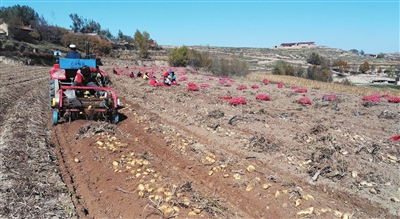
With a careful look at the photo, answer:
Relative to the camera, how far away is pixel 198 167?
603 cm

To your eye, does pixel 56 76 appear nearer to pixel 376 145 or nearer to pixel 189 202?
pixel 189 202

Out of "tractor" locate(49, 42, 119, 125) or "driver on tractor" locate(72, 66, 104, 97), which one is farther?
"driver on tractor" locate(72, 66, 104, 97)

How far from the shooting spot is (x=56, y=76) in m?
9.21

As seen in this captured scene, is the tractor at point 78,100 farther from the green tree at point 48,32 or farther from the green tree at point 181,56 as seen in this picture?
the green tree at point 48,32

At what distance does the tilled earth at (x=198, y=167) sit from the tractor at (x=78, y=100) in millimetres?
414

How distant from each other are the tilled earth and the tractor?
1.36ft

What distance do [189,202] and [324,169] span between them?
116 inches

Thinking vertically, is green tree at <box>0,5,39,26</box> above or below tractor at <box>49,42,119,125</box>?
above

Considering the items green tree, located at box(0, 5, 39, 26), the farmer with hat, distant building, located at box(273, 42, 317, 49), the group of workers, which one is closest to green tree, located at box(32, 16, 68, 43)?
green tree, located at box(0, 5, 39, 26)

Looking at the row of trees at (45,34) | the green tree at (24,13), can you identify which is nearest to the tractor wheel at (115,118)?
the row of trees at (45,34)

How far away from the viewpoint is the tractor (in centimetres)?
832

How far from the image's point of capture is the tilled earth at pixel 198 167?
178 inches

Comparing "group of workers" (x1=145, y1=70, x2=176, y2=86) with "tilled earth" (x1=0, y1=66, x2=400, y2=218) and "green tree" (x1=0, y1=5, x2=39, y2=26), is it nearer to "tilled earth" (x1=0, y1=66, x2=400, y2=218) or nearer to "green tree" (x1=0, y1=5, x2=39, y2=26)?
"tilled earth" (x1=0, y1=66, x2=400, y2=218)

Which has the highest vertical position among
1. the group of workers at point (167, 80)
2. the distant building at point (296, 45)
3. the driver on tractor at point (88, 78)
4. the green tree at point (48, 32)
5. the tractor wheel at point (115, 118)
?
the distant building at point (296, 45)
